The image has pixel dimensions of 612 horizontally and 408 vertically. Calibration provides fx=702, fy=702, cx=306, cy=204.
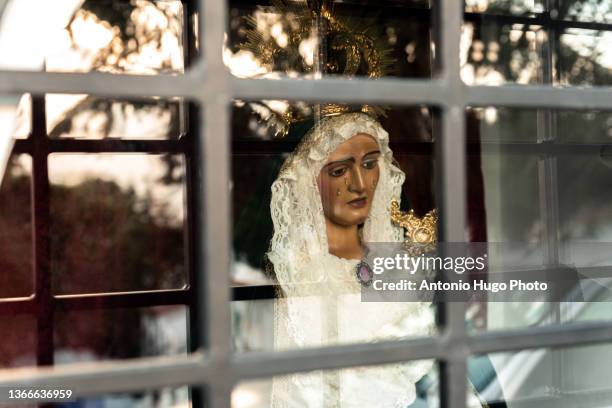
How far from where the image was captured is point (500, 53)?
304cm

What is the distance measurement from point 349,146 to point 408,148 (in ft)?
2.51

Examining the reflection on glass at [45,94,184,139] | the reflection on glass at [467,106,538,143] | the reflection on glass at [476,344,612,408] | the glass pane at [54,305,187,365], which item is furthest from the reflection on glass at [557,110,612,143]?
the glass pane at [54,305,187,365]

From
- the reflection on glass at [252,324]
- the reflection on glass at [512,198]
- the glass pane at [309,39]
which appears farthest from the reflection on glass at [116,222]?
the reflection on glass at [512,198]

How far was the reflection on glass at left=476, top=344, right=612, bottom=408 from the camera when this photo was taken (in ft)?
8.84

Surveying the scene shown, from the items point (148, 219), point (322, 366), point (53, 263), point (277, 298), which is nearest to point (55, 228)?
point (53, 263)

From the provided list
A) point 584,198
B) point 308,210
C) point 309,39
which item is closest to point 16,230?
point 308,210

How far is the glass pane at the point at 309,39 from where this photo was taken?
6.49ft

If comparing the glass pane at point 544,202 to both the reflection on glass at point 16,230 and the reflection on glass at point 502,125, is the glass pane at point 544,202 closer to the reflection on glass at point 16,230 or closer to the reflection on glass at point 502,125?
the reflection on glass at point 502,125

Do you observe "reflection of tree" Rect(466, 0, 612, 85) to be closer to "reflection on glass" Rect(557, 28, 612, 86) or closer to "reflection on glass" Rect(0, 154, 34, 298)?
"reflection on glass" Rect(557, 28, 612, 86)

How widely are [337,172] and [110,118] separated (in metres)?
1.02

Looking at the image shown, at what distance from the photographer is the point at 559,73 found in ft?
A: 9.35

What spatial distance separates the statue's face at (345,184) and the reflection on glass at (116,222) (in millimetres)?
656

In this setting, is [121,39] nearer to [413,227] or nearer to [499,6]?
[413,227]

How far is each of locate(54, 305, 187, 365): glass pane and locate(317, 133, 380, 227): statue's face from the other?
77 cm
